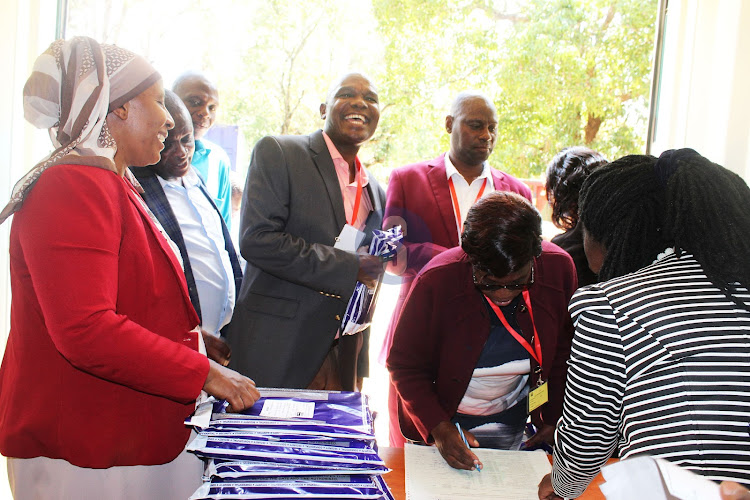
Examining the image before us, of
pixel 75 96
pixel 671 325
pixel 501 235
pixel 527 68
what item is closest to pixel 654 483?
pixel 671 325

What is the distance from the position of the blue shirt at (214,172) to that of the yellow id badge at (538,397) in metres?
1.43

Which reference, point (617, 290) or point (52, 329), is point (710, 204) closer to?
point (617, 290)

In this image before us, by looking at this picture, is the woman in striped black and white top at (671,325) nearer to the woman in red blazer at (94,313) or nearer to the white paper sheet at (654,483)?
the white paper sheet at (654,483)

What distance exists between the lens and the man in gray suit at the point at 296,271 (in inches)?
81.4

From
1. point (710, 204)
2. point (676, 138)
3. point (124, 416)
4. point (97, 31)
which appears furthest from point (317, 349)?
point (97, 31)

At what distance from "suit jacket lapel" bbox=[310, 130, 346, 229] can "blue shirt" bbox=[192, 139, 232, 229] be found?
18.5 inches

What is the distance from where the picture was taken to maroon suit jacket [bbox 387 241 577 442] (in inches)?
65.7

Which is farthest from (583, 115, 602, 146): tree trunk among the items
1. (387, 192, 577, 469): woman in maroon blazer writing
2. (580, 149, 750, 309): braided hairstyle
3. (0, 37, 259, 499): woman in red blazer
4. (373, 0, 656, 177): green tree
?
(0, 37, 259, 499): woman in red blazer

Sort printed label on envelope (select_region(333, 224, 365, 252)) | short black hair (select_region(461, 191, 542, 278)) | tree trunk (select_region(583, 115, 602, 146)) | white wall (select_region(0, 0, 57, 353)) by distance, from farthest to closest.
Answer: tree trunk (select_region(583, 115, 602, 146)) → white wall (select_region(0, 0, 57, 353)) → printed label on envelope (select_region(333, 224, 365, 252)) → short black hair (select_region(461, 191, 542, 278))

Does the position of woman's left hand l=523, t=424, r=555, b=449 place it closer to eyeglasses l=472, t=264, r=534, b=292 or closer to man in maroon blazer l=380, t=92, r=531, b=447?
eyeglasses l=472, t=264, r=534, b=292

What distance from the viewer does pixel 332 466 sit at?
1.05 meters

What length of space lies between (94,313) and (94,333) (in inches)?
1.5

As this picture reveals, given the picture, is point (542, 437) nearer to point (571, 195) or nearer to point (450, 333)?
point (450, 333)

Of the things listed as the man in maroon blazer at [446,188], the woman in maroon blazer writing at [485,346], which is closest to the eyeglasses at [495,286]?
the woman in maroon blazer writing at [485,346]
